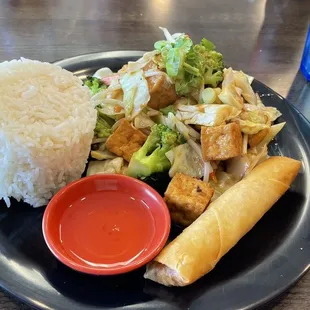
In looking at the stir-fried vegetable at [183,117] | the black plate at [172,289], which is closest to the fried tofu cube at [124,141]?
the stir-fried vegetable at [183,117]

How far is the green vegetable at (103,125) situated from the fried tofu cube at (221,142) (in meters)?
0.56

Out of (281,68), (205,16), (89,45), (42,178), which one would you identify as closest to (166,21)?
(205,16)

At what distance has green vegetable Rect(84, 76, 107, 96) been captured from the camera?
2.57 metres

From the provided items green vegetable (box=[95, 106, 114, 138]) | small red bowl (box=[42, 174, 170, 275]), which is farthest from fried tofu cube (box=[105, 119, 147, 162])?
small red bowl (box=[42, 174, 170, 275])

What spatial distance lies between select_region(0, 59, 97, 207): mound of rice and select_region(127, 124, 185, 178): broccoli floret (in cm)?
27

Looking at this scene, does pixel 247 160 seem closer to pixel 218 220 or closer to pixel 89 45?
pixel 218 220

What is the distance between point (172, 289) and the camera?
1.66 metres

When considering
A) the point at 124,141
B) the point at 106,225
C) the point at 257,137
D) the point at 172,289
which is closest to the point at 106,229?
the point at 106,225

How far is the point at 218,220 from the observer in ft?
6.10

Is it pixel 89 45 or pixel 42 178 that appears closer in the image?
pixel 42 178

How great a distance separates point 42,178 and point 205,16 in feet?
8.72

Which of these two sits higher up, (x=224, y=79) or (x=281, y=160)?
(x=224, y=79)

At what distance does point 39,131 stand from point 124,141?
0.46 meters

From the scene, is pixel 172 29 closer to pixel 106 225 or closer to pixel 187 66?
pixel 187 66
